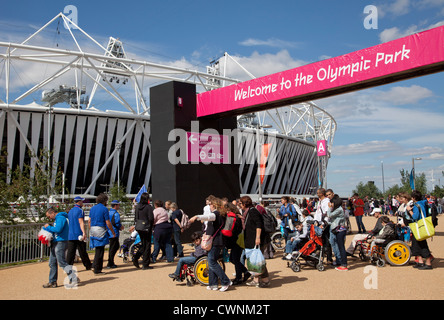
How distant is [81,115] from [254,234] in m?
41.4

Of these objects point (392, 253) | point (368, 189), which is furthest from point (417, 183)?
point (392, 253)

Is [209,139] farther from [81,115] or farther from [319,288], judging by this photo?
[81,115]

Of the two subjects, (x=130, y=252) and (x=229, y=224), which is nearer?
(x=229, y=224)

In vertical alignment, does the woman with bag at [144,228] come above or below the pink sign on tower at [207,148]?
below

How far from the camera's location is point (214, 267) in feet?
22.6

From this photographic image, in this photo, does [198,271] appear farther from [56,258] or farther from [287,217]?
[287,217]

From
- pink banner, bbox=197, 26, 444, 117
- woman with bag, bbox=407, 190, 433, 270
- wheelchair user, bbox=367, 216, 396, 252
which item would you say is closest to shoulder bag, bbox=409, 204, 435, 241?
woman with bag, bbox=407, 190, 433, 270

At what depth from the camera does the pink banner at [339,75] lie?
9523 millimetres

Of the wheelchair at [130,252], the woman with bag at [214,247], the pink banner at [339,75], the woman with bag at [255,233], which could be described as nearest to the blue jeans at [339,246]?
the woman with bag at [255,233]

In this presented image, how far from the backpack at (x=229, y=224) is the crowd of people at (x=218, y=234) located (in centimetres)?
2

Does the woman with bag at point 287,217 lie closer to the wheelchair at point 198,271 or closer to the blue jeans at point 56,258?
the wheelchair at point 198,271

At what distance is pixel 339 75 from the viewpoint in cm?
1110

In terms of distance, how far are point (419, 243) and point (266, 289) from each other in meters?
3.88

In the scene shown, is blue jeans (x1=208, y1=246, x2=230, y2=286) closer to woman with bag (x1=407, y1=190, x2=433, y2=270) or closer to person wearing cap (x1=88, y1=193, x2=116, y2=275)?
person wearing cap (x1=88, y1=193, x2=116, y2=275)
